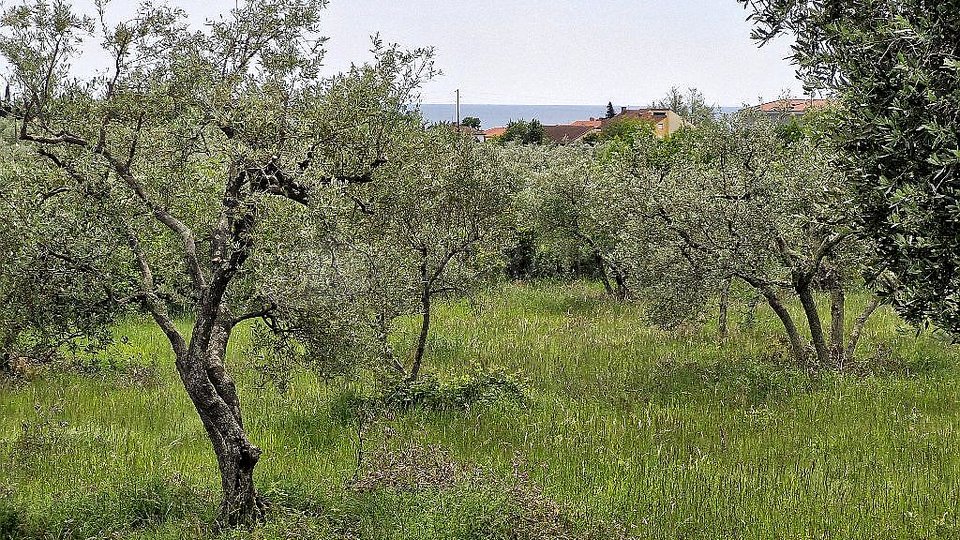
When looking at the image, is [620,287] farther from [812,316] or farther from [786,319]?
[812,316]

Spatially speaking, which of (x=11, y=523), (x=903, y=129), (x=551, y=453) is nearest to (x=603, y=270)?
(x=551, y=453)

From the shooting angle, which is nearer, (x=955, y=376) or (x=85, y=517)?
(x=85, y=517)

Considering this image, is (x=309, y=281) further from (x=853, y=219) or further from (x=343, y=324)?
(x=853, y=219)

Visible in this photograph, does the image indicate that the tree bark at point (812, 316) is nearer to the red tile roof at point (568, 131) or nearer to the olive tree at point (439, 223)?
the olive tree at point (439, 223)

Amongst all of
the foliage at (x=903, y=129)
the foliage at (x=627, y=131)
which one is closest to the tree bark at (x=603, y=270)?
the foliage at (x=627, y=131)

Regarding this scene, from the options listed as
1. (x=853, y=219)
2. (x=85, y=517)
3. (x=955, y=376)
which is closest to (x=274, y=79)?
(x=85, y=517)

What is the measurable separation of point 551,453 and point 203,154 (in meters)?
6.40

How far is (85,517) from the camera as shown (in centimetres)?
905

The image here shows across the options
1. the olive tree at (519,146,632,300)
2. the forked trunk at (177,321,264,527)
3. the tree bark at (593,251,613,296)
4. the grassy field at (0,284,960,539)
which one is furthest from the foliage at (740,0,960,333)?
the tree bark at (593,251,613,296)

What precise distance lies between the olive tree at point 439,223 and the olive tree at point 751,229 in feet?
10.5

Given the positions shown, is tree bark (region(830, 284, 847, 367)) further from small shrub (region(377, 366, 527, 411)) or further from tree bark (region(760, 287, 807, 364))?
small shrub (region(377, 366, 527, 411))

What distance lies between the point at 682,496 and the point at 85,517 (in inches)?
276

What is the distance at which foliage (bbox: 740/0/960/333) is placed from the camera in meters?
5.21

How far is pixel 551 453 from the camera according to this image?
11344 mm
